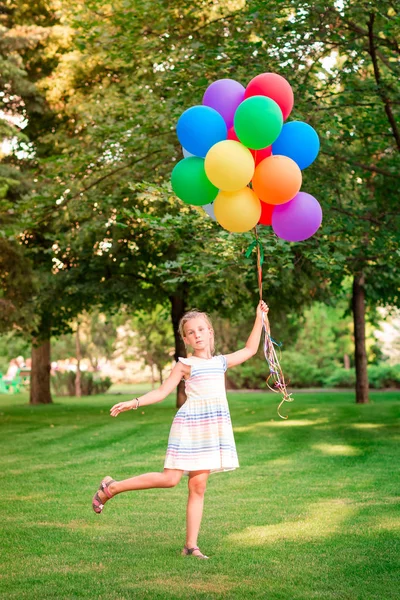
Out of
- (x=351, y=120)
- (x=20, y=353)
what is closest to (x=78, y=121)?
(x=351, y=120)

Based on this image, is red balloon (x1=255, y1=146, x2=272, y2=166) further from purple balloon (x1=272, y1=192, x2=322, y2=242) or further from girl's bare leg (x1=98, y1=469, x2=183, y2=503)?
girl's bare leg (x1=98, y1=469, x2=183, y2=503)

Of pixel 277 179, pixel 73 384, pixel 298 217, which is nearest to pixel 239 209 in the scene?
pixel 277 179

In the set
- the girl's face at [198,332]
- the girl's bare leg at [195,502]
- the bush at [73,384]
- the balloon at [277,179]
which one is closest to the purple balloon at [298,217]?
the balloon at [277,179]

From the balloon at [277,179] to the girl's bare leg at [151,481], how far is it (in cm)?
203

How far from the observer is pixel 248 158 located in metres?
6.17

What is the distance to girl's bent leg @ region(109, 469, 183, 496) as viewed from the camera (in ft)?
19.5

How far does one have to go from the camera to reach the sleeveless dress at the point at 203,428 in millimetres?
5895

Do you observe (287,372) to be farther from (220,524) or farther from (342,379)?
(220,524)

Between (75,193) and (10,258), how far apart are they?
1.86 meters

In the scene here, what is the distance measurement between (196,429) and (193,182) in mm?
1789

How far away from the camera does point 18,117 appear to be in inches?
904

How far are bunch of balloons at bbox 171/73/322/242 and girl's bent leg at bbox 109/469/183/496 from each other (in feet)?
5.90

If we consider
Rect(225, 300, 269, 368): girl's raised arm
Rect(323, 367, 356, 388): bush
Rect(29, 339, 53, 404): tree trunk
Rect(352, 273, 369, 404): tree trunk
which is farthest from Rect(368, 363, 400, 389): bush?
Rect(225, 300, 269, 368): girl's raised arm

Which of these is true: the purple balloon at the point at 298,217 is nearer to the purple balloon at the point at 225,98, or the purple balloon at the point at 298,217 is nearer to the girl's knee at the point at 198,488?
the purple balloon at the point at 225,98
